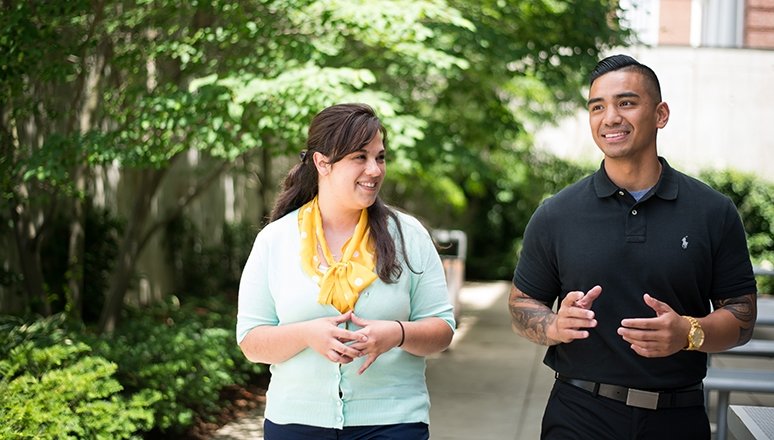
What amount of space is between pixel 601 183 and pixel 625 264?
29cm

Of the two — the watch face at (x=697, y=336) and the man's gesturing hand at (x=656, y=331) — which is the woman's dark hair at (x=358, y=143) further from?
the watch face at (x=697, y=336)

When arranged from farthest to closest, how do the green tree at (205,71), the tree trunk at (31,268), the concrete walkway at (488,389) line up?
the tree trunk at (31,268) → the concrete walkway at (488,389) → the green tree at (205,71)

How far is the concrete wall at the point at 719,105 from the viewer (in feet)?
64.0

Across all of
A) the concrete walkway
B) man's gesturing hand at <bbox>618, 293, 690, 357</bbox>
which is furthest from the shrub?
man's gesturing hand at <bbox>618, 293, 690, 357</bbox>

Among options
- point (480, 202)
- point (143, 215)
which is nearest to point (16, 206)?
point (143, 215)

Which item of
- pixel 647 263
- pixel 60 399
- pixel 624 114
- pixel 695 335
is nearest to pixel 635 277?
pixel 647 263

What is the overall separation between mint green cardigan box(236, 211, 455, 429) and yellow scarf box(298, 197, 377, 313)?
32mm

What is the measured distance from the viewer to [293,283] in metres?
3.23

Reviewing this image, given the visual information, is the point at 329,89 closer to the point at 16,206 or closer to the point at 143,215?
the point at 16,206

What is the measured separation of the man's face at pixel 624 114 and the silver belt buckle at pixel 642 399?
712 millimetres

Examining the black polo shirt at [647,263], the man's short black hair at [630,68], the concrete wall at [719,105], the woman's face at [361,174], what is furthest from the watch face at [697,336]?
the concrete wall at [719,105]

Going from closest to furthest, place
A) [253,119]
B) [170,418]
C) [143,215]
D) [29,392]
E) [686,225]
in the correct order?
[686,225] → [29,392] → [170,418] → [253,119] → [143,215]

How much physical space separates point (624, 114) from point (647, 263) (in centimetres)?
45

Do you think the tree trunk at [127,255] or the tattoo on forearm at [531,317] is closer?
the tattoo on forearm at [531,317]
